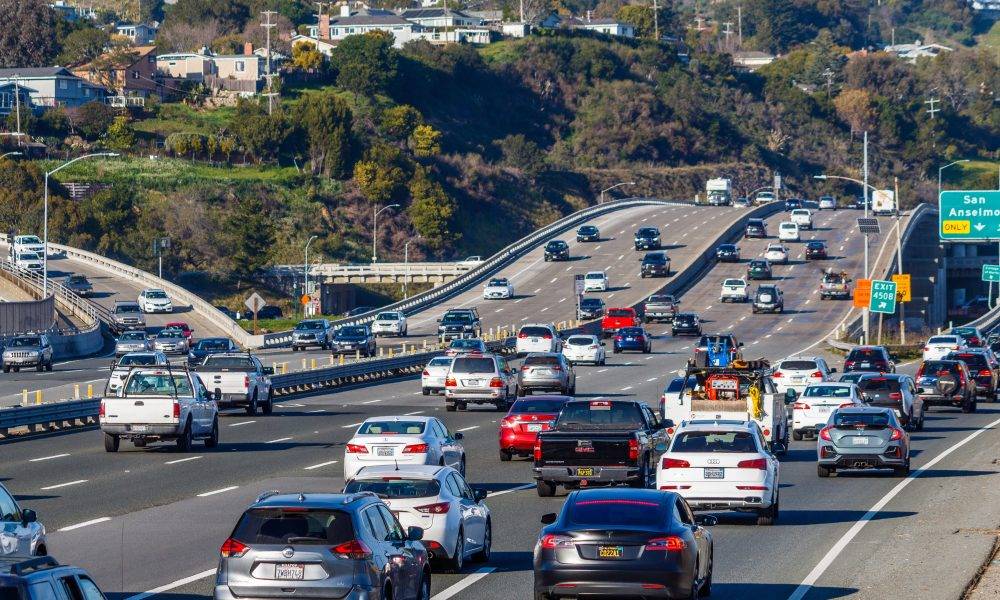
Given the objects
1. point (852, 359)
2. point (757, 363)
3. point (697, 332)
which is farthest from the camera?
point (697, 332)

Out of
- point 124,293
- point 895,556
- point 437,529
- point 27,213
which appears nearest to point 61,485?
point 437,529

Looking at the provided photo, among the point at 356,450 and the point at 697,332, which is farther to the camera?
the point at 697,332

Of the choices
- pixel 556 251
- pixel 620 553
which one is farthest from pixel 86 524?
pixel 556 251

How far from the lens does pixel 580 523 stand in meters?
15.7

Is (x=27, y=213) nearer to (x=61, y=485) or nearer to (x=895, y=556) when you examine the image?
(x=61, y=485)

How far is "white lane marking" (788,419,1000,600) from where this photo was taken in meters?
18.0

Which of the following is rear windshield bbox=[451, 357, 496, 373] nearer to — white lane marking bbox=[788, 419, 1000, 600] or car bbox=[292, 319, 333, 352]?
white lane marking bbox=[788, 419, 1000, 600]

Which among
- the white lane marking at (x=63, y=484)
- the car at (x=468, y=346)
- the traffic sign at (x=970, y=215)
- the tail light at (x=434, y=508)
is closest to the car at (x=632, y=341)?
the car at (x=468, y=346)

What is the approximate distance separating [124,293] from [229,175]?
51720mm

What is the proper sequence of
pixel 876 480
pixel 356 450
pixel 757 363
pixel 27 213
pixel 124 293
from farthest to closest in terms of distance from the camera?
1. pixel 27 213
2. pixel 124 293
3. pixel 757 363
4. pixel 876 480
5. pixel 356 450

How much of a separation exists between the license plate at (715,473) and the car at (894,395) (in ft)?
61.0

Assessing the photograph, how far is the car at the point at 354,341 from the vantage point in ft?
239

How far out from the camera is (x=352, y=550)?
13867mm

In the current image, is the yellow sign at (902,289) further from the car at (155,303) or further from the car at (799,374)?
the car at (155,303)
